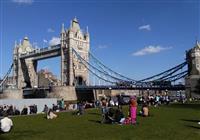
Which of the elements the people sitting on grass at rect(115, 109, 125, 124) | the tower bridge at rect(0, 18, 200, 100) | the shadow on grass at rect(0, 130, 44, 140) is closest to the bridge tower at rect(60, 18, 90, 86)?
the tower bridge at rect(0, 18, 200, 100)

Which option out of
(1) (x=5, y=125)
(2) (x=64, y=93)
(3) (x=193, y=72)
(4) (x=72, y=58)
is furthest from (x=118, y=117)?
(4) (x=72, y=58)

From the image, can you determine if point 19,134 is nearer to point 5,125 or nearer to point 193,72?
point 5,125

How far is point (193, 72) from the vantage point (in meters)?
70.6

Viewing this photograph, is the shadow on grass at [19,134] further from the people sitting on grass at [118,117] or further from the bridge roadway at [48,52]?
the bridge roadway at [48,52]

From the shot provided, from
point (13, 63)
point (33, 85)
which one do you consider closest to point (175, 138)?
point (33, 85)

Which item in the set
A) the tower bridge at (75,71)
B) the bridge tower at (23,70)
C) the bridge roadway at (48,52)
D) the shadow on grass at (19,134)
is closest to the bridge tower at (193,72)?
the tower bridge at (75,71)

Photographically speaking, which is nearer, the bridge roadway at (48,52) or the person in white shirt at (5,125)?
the person in white shirt at (5,125)

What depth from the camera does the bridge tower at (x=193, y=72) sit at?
63.7 metres

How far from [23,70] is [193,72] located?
2693 inches

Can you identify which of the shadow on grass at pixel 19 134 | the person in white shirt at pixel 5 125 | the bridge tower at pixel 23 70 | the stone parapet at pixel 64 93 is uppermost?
the bridge tower at pixel 23 70

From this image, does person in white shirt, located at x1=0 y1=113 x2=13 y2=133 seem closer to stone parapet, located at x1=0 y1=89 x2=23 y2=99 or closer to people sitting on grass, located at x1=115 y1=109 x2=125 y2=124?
people sitting on grass, located at x1=115 y1=109 x2=125 y2=124

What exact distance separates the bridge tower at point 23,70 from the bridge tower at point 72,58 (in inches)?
728

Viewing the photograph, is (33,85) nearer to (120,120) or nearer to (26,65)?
(26,65)

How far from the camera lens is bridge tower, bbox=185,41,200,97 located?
209 feet
